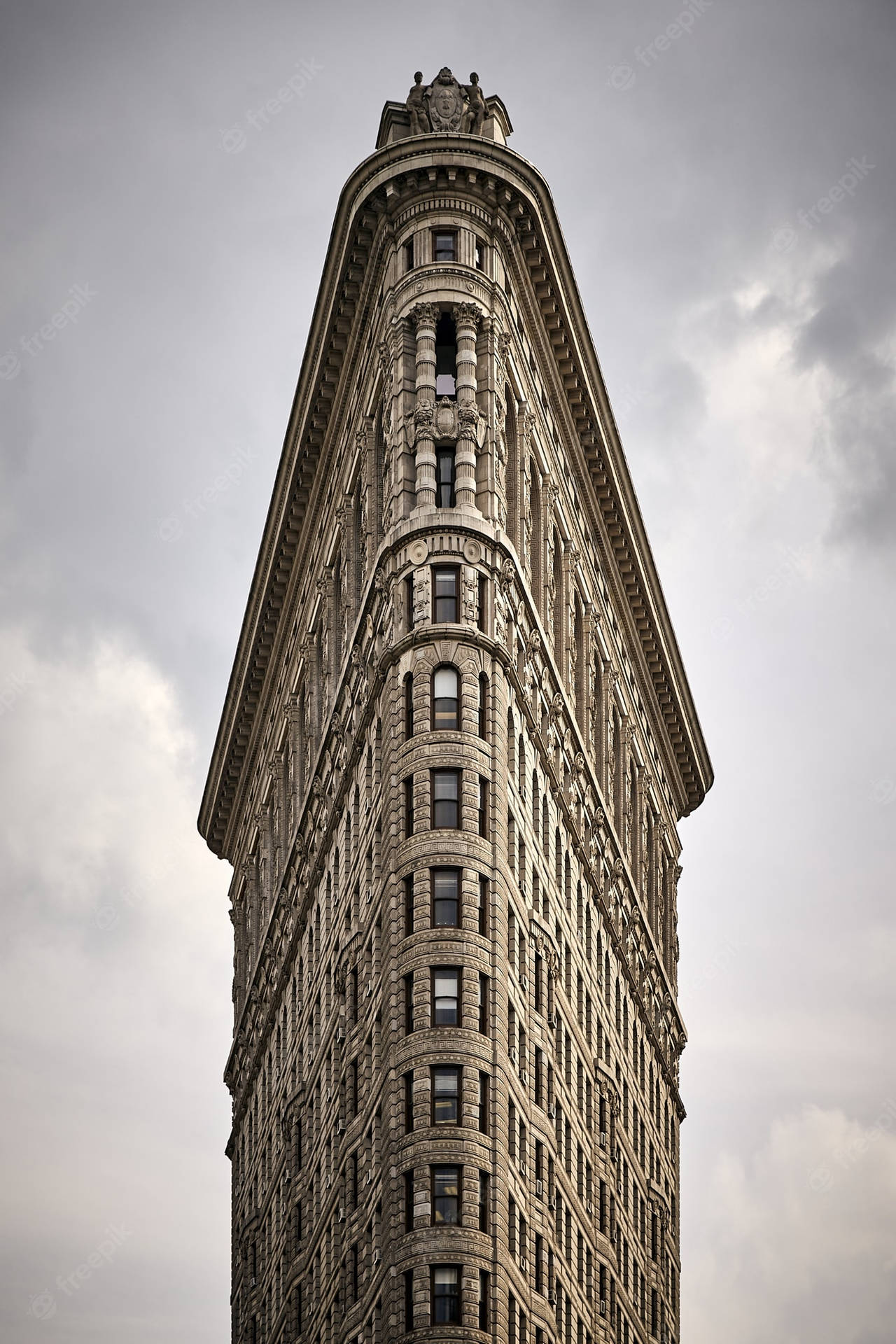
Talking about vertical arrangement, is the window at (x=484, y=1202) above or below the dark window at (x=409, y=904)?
below

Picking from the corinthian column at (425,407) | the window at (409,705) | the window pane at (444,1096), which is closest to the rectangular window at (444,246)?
the corinthian column at (425,407)

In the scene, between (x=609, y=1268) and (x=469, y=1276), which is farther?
(x=609, y=1268)

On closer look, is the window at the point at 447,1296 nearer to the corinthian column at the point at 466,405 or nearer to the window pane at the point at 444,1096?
the window pane at the point at 444,1096

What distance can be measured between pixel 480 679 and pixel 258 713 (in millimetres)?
50768

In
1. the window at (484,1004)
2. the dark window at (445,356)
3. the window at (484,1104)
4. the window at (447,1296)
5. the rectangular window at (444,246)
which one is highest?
the rectangular window at (444,246)

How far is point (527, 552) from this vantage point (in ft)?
381

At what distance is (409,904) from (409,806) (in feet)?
13.1

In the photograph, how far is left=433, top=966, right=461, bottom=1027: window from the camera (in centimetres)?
9825

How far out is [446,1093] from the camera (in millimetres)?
96938

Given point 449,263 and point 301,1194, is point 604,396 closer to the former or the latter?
point 449,263

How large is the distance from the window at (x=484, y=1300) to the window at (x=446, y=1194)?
2.15 metres

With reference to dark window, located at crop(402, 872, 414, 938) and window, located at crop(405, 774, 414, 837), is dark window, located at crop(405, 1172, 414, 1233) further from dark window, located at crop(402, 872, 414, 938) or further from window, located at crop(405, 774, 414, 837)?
window, located at crop(405, 774, 414, 837)

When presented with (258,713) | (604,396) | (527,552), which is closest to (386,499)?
(527,552)

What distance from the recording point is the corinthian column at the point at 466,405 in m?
107
